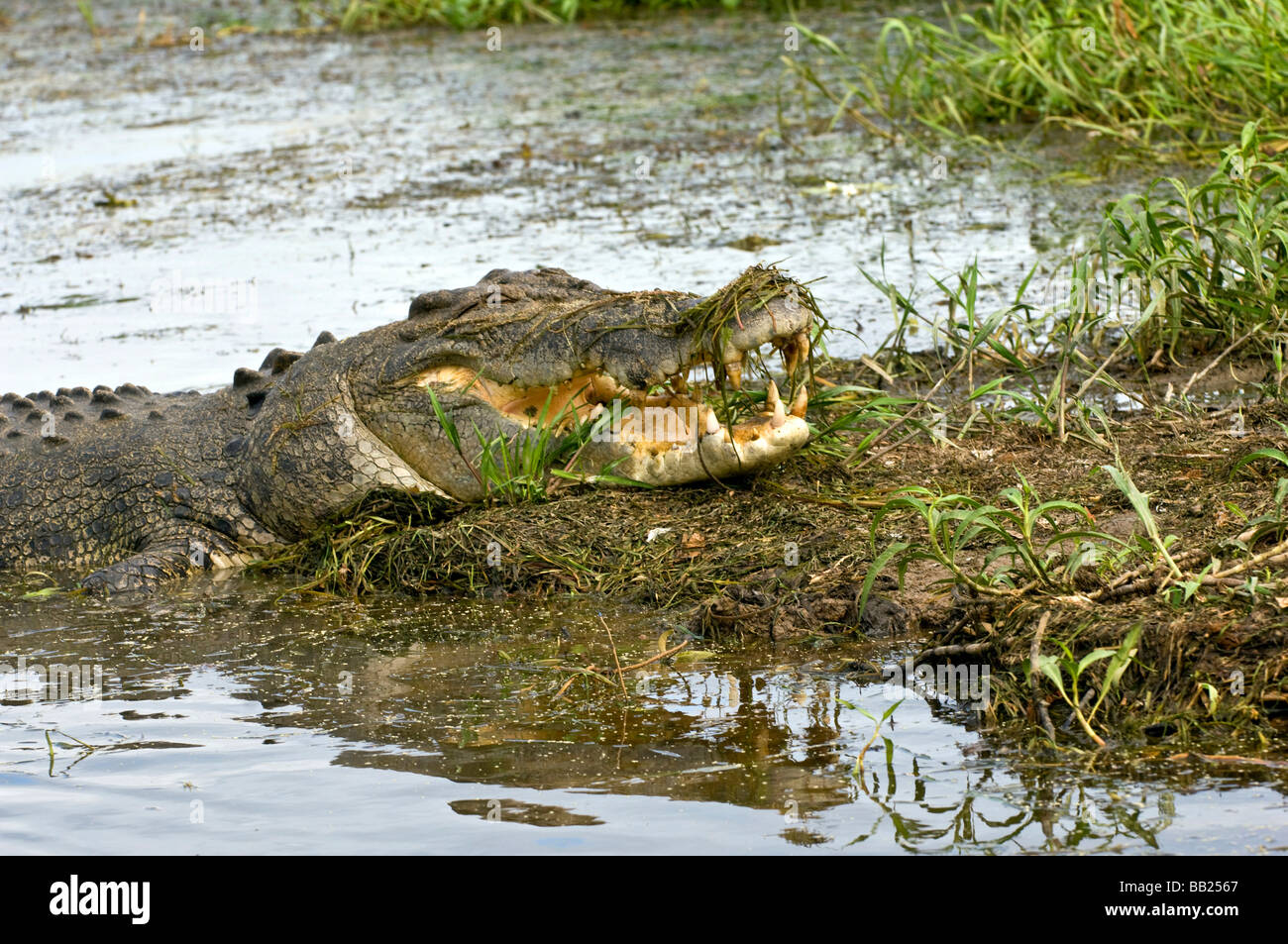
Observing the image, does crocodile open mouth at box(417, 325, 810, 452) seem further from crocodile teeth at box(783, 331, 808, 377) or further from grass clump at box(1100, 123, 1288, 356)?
grass clump at box(1100, 123, 1288, 356)

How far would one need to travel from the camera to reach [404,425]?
5039 mm

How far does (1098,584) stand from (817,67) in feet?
31.3

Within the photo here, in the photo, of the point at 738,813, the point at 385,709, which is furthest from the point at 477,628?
the point at 738,813

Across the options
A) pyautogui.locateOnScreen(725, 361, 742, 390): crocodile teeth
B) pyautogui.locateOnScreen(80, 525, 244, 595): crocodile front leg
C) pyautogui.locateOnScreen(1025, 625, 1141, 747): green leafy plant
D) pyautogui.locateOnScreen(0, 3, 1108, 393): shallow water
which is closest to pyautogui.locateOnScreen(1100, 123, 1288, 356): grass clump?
pyautogui.locateOnScreen(0, 3, 1108, 393): shallow water

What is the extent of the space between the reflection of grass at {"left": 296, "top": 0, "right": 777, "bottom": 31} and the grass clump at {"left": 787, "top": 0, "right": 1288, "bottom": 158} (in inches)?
212

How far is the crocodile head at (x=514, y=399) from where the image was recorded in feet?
15.0

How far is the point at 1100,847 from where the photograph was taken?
107 inches

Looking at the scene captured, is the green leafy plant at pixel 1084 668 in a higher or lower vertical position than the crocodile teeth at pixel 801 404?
lower

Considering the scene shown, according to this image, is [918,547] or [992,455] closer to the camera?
[918,547]

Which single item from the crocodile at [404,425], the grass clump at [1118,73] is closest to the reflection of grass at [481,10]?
the grass clump at [1118,73]

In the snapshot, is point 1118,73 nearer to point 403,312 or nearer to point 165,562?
point 403,312

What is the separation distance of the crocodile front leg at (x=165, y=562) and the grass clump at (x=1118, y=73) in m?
4.78

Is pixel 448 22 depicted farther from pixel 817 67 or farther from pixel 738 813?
pixel 738 813

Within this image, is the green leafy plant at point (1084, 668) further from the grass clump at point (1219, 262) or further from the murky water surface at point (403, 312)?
the grass clump at point (1219, 262)
